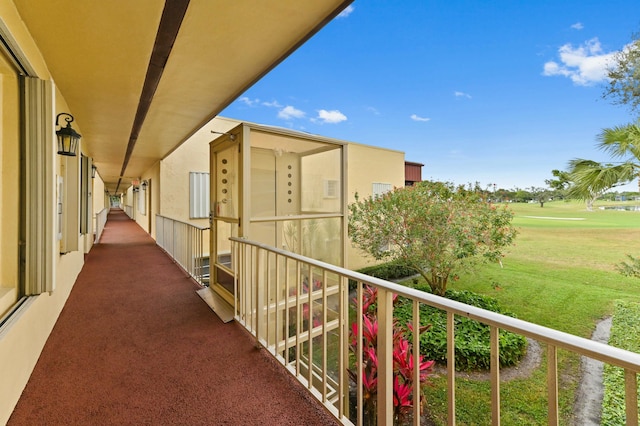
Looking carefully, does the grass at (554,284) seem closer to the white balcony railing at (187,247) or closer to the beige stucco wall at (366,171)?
the beige stucco wall at (366,171)

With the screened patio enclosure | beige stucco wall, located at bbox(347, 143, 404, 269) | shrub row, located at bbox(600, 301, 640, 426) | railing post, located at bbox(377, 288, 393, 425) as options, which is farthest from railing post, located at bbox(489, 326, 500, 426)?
beige stucco wall, located at bbox(347, 143, 404, 269)

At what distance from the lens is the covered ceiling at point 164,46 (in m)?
1.68

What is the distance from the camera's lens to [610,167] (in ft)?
17.3

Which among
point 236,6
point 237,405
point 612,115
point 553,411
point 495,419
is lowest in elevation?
point 237,405

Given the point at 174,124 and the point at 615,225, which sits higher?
the point at 174,124

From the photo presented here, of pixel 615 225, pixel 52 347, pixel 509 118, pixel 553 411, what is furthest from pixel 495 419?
pixel 509 118

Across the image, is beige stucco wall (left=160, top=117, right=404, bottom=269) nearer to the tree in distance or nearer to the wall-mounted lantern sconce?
the tree in distance

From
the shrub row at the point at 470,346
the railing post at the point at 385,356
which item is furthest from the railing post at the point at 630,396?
the shrub row at the point at 470,346

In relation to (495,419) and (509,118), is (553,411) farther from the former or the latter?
(509,118)

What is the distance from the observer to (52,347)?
225 cm

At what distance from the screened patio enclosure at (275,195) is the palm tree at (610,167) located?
505 centimetres

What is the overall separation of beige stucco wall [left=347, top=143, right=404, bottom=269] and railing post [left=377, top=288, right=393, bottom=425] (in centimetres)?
787

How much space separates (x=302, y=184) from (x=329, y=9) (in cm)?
221

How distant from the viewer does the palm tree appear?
4898 millimetres
